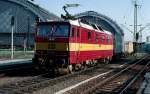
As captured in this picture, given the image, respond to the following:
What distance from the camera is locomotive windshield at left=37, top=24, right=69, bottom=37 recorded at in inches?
904

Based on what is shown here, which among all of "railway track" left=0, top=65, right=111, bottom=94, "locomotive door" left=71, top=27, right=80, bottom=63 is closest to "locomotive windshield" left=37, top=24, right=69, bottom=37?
"locomotive door" left=71, top=27, right=80, bottom=63

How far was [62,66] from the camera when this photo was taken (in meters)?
22.8

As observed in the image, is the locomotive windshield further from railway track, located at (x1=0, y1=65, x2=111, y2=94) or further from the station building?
the station building

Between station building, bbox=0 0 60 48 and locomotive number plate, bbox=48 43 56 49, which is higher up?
station building, bbox=0 0 60 48

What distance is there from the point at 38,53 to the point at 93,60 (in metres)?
8.48

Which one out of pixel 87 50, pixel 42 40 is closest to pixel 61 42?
pixel 42 40

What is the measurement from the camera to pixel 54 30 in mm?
23312

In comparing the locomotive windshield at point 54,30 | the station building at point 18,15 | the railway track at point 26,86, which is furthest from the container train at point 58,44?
the station building at point 18,15

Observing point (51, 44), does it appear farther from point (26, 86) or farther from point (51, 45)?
point (26, 86)

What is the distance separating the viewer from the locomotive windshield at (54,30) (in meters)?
23.0

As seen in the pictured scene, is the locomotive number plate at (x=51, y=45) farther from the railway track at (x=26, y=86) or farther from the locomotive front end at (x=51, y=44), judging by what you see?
the railway track at (x=26, y=86)

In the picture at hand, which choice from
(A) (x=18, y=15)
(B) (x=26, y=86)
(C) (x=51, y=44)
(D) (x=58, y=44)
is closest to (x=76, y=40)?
(D) (x=58, y=44)

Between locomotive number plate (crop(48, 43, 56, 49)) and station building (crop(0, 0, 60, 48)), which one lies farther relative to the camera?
station building (crop(0, 0, 60, 48))

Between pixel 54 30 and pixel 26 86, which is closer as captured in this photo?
pixel 26 86
